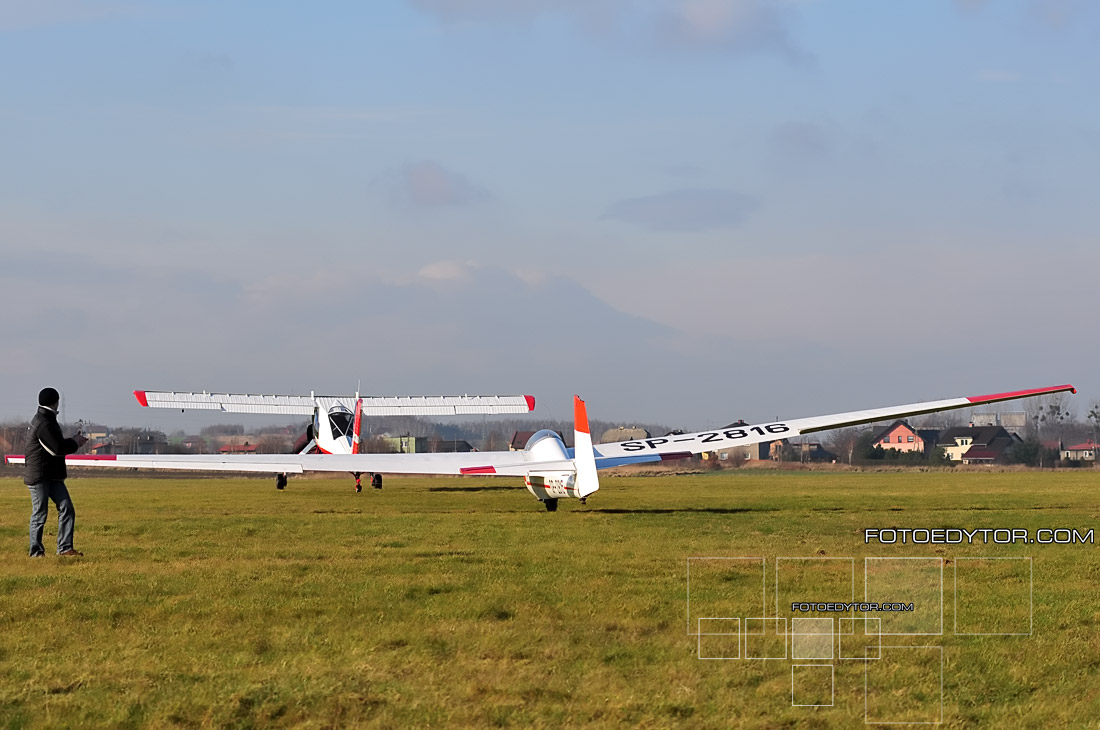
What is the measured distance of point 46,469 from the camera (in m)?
13.2

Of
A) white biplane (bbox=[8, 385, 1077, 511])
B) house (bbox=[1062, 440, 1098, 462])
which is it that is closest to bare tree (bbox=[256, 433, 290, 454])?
white biplane (bbox=[8, 385, 1077, 511])

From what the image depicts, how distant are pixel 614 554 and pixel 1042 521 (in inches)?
380

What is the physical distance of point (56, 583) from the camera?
34.8 feet

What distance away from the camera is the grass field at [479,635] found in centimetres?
595

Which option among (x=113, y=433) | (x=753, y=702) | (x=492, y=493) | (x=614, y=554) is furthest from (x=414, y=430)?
(x=753, y=702)

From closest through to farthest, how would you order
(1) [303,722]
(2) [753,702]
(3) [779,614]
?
(1) [303,722], (2) [753,702], (3) [779,614]

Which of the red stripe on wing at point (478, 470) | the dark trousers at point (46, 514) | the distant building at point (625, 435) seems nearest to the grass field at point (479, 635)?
the dark trousers at point (46, 514)

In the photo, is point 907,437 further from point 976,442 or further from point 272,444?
point 272,444

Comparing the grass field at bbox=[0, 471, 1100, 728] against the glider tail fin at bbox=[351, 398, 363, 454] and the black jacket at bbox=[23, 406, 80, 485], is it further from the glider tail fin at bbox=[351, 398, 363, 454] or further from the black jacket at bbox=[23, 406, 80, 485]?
the glider tail fin at bbox=[351, 398, 363, 454]

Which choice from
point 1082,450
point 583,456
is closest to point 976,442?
point 1082,450

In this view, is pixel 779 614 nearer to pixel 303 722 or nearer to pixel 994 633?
pixel 994 633

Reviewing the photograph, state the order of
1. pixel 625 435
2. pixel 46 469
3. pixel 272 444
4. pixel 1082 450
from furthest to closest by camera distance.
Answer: pixel 1082 450 → pixel 272 444 → pixel 625 435 → pixel 46 469

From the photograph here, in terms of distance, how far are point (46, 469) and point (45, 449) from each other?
233 mm

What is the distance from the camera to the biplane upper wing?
134ft
